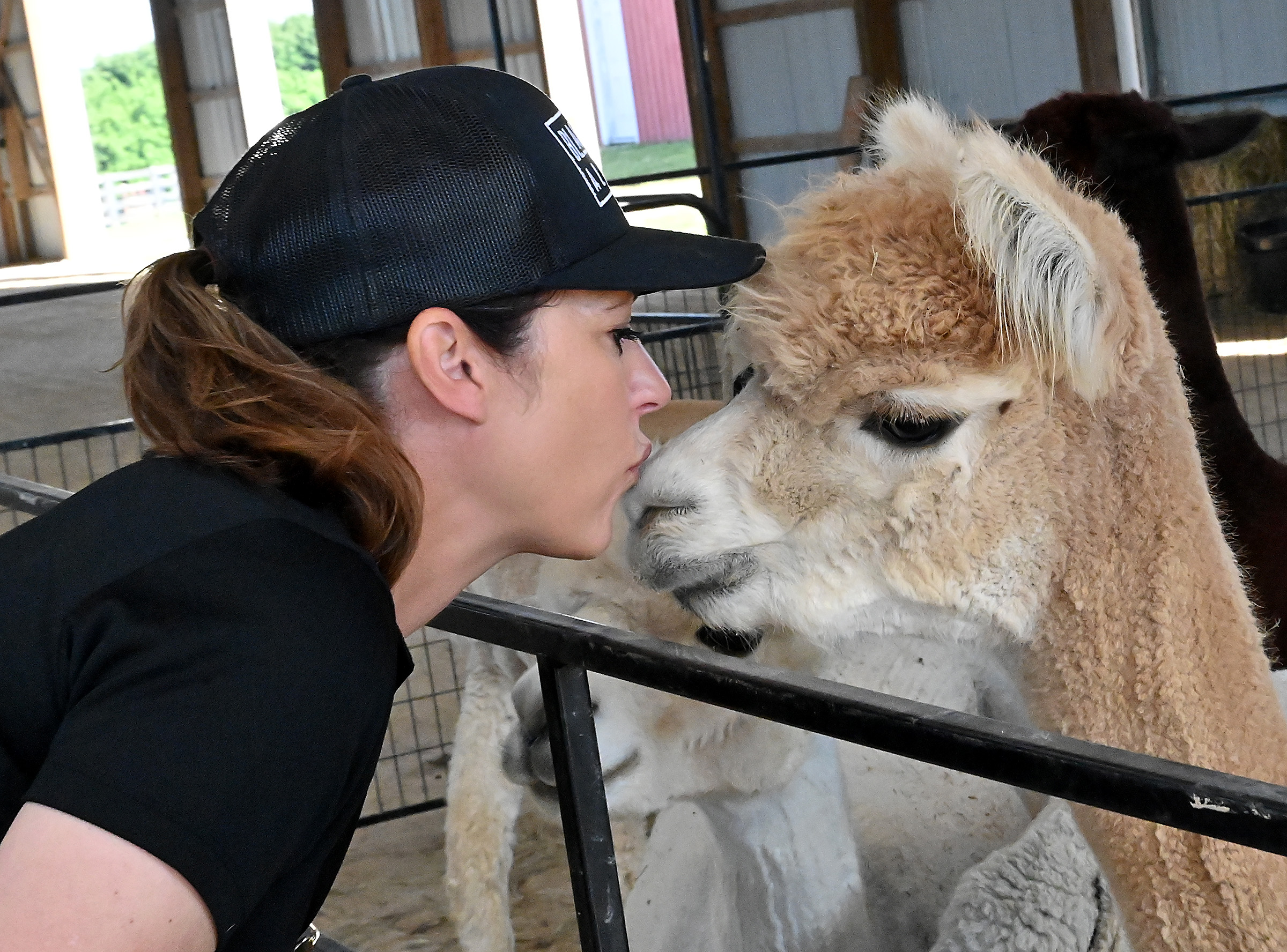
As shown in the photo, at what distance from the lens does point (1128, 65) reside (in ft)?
22.7

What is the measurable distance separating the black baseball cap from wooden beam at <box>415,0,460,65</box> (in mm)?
13881

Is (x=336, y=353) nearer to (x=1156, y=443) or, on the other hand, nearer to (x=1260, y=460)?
(x=1156, y=443)

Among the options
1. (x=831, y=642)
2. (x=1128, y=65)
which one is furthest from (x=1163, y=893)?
(x=1128, y=65)

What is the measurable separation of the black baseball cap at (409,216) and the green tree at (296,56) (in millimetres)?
22748

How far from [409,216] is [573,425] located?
19 centimetres

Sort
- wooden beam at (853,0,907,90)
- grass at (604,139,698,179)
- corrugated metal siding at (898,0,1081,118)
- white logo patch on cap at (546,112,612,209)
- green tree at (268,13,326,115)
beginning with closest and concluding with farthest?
white logo patch on cap at (546,112,612,209) → corrugated metal siding at (898,0,1081,118) → wooden beam at (853,0,907,90) → grass at (604,139,698,179) → green tree at (268,13,326,115)

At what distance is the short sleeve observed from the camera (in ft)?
2.13

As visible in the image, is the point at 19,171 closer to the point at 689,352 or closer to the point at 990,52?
the point at 990,52

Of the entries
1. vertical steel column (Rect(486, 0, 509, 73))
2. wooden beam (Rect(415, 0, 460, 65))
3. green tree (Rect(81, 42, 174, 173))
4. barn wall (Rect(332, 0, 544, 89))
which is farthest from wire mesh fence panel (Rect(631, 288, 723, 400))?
green tree (Rect(81, 42, 174, 173))

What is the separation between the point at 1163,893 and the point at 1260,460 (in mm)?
1515

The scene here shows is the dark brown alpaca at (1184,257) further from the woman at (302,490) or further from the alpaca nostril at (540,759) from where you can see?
the woman at (302,490)

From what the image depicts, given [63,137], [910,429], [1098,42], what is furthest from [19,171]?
[910,429]

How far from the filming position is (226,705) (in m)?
0.68

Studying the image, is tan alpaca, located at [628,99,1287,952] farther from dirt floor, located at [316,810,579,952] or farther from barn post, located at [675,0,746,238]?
barn post, located at [675,0,746,238]
